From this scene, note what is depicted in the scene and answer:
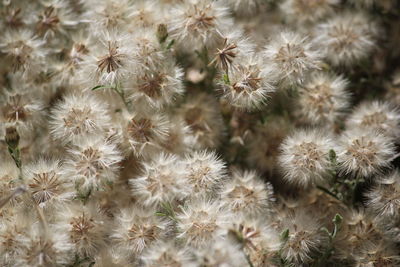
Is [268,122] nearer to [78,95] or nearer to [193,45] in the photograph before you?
[193,45]

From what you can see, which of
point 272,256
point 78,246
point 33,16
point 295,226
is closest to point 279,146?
point 295,226

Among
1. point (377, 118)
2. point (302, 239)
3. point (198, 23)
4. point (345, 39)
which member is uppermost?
point (198, 23)

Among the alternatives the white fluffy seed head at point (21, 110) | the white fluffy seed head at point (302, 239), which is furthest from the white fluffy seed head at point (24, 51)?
the white fluffy seed head at point (302, 239)

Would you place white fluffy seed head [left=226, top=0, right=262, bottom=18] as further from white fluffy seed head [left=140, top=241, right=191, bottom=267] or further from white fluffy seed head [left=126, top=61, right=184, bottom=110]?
white fluffy seed head [left=140, top=241, right=191, bottom=267]

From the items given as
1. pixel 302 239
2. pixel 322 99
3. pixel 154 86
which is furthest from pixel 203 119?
pixel 302 239

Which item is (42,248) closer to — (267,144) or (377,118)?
(267,144)

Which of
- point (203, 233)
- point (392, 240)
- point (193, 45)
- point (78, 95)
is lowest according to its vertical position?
point (392, 240)
